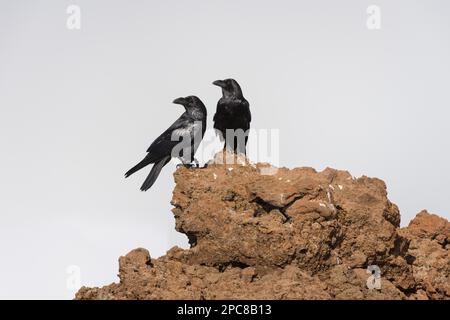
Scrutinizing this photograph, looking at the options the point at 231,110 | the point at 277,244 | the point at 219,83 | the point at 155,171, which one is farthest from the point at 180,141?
the point at 277,244

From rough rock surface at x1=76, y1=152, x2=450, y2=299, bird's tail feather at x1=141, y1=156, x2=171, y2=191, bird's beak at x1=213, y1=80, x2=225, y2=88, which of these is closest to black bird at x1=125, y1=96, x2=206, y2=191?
bird's tail feather at x1=141, y1=156, x2=171, y2=191

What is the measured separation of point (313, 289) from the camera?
14.3 m

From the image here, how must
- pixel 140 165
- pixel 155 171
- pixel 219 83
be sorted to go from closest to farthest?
pixel 140 165, pixel 155 171, pixel 219 83

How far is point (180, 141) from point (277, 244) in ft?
16.9

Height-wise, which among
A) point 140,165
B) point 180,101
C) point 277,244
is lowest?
point 277,244

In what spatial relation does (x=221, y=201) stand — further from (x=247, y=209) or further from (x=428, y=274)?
(x=428, y=274)

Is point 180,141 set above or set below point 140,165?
above

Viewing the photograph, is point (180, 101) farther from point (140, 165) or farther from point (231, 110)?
point (140, 165)

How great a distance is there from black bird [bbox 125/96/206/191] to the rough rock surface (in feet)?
9.60

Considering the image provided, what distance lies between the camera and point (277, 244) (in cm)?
1520

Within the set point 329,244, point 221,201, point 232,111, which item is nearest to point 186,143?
point 232,111

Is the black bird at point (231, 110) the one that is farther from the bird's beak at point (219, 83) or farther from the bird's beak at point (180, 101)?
the bird's beak at point (180, 101)

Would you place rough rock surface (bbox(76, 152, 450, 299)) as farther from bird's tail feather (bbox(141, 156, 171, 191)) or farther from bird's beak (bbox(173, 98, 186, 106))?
bird's beak (bbox(173, 98, 186, 106))
